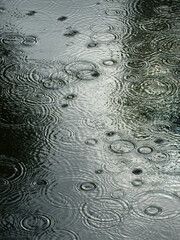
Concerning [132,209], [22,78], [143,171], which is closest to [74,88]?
[22,78]

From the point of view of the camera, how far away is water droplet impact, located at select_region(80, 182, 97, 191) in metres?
1.98

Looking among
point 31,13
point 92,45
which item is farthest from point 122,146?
point 31,13

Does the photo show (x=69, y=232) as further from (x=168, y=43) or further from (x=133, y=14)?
(x=133, y=14)

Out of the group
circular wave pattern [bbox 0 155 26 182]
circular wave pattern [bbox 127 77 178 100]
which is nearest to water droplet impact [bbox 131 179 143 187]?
circular wave pattern [bbox 0 155 26 182]

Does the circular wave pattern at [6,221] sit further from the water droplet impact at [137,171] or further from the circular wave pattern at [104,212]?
the water droplet impact at [137,171]

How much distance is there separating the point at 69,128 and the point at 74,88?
276 mm

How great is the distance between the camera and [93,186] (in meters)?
1.99

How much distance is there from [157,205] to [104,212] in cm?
18

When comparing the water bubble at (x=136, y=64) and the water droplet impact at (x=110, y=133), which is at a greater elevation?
the water bubble at (x=136, y=64)

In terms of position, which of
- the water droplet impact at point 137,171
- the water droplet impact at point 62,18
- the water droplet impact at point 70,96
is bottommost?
the water droplet impact at point 137,171

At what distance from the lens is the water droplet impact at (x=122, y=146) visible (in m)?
2.12

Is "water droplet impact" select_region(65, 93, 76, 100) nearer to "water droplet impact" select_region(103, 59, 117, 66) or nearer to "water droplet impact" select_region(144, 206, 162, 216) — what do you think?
"water droplet impact" select_region(103, 59, 117, 66)

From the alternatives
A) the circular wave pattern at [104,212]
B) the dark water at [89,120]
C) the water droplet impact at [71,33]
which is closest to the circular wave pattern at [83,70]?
the dark water at [89,120]

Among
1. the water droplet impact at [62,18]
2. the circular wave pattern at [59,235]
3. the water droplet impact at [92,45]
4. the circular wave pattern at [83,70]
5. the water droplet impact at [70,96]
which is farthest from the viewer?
the water droplet impact at [62,18]
